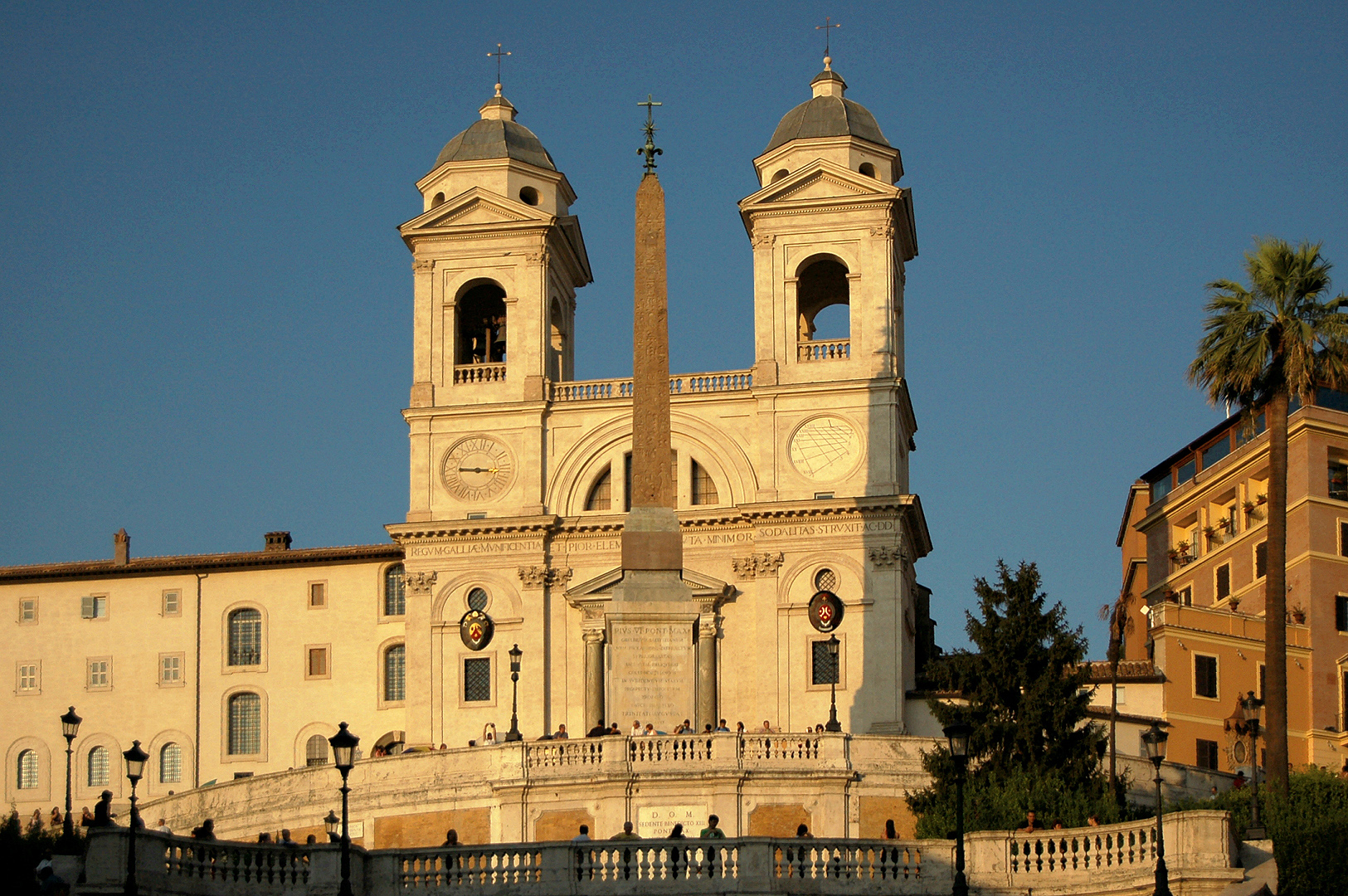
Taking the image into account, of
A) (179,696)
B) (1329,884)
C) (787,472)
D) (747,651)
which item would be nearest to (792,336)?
(787,472)

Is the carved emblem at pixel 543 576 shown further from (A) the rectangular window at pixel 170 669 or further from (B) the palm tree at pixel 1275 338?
(B) the palm tree at pixel 1275 338

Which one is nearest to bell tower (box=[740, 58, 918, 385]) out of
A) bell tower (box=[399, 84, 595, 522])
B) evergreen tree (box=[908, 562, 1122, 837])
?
bell tower (box=[399, 84, 595, 522])

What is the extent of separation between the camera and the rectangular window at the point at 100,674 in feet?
251

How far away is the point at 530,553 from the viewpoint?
235 ft

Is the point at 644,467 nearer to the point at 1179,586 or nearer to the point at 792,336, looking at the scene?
the point at 792,336

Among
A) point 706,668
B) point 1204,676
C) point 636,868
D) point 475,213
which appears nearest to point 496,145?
point 475,213

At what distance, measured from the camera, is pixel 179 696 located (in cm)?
7575

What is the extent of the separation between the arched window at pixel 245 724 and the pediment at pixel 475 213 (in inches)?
620

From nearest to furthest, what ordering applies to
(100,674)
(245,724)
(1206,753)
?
(1206,753), (245,724), (100,674)

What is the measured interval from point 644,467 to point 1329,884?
21830mm

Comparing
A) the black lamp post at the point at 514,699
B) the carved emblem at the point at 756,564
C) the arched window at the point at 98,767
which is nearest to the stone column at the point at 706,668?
the carved emblem at the point at 756,564

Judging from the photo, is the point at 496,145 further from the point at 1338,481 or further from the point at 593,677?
the point at 1338,481

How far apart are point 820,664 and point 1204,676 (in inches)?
436

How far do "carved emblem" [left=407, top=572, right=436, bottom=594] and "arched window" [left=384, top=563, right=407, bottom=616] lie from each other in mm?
3368
